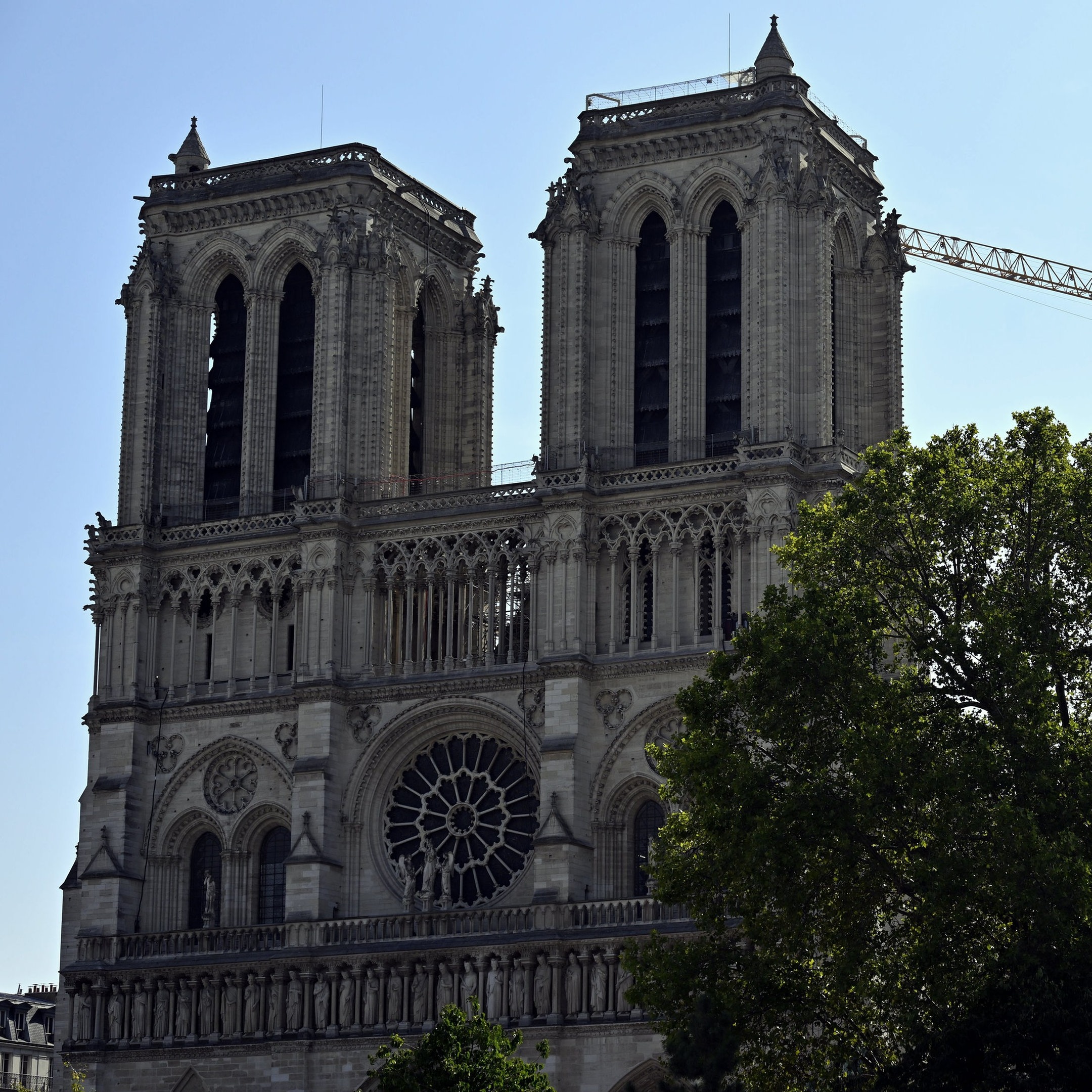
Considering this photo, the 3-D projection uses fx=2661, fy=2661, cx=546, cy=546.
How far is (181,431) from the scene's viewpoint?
70.2 metres

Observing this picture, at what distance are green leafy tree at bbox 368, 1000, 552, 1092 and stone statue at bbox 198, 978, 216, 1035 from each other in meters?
16.0

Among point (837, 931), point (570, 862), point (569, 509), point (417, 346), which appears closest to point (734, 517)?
point (569, 509)

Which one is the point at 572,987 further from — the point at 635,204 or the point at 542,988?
the point at 635,204

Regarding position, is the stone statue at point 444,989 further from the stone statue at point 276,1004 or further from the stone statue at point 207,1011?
the stone statue at point 207,1011

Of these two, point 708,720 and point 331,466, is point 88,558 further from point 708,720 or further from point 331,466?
point 708,720

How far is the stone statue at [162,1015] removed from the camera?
212 feet

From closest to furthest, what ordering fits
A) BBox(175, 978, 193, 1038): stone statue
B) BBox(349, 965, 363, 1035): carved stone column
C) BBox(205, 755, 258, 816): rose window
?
BBox(349, 965, 363, 1035): carved stone column < BBox(175, 978, 193, 1038): stone statue < BBox(205, 755, 258, 816): rose window

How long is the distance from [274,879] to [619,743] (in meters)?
10.2

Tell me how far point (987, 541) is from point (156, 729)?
28.8 metres

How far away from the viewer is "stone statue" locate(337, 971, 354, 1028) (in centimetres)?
6244

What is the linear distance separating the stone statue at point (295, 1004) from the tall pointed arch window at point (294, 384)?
12.9 metres

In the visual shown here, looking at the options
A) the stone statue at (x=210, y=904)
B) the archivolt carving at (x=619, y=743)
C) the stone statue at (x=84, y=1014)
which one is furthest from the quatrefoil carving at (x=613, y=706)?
the stone statue at (x=84, y=1014)

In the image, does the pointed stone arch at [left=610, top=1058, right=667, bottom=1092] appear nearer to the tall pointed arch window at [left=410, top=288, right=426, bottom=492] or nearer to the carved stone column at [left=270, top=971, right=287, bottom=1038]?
the carved stone column at [left=270, top=971, right=287, bottom=1038]

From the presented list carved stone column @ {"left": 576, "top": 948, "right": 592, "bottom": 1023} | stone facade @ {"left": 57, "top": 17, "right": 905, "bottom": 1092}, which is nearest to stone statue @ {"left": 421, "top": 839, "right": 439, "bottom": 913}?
stone facade @ {"left": 57, "top": 17, "right": 905, "bottom": 1092}
